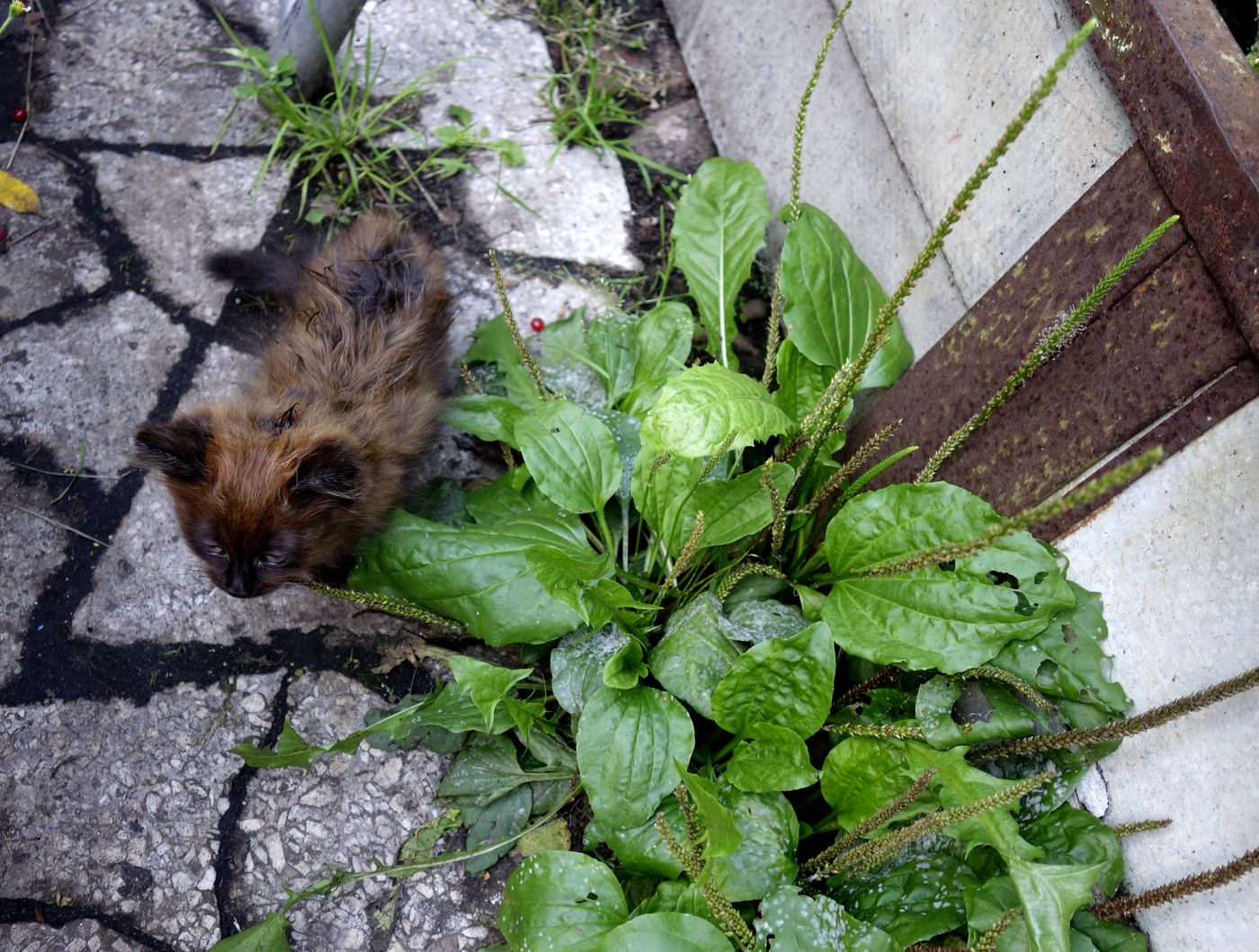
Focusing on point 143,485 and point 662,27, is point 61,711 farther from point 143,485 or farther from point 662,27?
point 662,27

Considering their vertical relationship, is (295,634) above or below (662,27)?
below

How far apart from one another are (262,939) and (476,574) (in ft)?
3.19

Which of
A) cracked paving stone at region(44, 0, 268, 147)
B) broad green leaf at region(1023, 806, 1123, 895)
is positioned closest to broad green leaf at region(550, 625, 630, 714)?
broad green leaf at region(1023, 806, 1123, 895)

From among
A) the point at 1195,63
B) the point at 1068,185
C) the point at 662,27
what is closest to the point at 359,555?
the point at 1068,185

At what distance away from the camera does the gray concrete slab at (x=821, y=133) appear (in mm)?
2932

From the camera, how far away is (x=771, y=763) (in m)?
2.24

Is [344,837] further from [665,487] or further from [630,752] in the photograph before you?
[665,487]

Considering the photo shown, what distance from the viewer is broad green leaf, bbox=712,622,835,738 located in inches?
87.7

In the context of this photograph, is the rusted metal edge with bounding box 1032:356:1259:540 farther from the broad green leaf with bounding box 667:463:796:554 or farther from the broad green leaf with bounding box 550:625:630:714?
the broad green leaf with bounding box 550:625:630:714

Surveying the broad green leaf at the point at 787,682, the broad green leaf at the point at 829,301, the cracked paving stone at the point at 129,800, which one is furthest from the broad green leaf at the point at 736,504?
the cracked paving stone at the point at 129,800

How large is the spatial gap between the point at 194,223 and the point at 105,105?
0.65 meters

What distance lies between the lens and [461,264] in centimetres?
348

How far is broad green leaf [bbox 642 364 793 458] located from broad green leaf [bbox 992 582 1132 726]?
30.6 inches

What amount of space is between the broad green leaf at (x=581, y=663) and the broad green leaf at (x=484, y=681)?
0.18m
